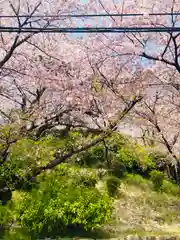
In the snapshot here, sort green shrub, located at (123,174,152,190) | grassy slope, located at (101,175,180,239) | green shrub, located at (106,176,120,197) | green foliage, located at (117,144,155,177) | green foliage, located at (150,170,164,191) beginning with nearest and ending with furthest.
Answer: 1. grassy slope, located at (101,175,180,239)
2. green shrub, located at (106,176,120,197)
3. green shrub, located at (123,174,152,190)
4. green foliage, located at (150,170,164,191)
5. green foliage, located at (117,144,155,177)

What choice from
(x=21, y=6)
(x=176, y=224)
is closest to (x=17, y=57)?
(x=21, y=6)

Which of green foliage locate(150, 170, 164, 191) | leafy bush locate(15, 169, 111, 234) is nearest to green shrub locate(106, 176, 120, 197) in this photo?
green foliage locate(150, 170, 164, 191)

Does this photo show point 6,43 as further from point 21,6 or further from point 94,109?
point 94,109

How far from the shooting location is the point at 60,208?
496 inches

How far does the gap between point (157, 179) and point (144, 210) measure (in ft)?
12.0

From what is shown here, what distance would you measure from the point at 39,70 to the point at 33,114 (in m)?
1.30

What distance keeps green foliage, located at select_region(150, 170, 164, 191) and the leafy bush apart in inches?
306

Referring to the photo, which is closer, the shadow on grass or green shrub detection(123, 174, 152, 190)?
A: the shadow on grass

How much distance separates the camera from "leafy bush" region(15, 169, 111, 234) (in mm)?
12539

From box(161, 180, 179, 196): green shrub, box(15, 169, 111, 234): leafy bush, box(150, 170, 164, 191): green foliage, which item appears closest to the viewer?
box(15, 169, 111, 234): leafy bush

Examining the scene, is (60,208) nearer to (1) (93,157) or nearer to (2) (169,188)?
(1) (93,157)

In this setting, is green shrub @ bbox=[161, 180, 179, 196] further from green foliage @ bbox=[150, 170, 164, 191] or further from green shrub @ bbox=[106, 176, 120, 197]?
green shrub @ bbox=[106, 176, 120, 197]

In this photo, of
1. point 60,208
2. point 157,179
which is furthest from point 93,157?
point 60,208

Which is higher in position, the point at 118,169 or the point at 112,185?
the point at 118,169
